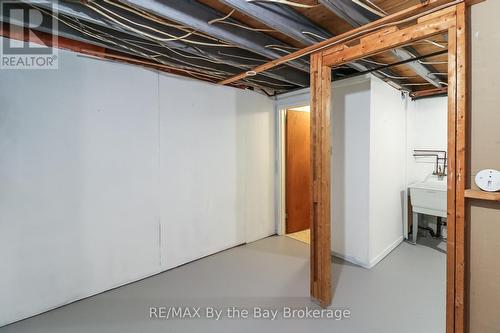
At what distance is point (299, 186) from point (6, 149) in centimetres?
349

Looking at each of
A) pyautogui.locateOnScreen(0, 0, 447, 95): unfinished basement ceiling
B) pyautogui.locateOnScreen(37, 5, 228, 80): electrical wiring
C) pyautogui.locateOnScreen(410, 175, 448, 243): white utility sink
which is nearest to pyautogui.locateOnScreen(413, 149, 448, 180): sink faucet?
pyautogui.locateOnScreen(410, 175, 448, 243): white utility sink

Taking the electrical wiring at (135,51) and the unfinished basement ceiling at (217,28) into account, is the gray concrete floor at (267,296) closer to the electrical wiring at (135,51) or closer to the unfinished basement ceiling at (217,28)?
the unfinished basement ceiling at (217,28)

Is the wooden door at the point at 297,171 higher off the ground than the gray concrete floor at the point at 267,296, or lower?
higher

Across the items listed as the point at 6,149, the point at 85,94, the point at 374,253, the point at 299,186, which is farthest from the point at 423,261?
the point at 6,149

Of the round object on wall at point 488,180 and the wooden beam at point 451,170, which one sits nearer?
the round object on wall at point 488,180

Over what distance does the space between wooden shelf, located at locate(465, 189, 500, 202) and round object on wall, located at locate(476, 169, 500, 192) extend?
25mm

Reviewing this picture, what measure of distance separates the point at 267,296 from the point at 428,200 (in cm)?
258

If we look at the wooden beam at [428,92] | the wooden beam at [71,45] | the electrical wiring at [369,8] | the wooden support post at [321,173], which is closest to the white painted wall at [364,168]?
the wooden beam at [428,92]

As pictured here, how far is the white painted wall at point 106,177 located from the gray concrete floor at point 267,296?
0.23m

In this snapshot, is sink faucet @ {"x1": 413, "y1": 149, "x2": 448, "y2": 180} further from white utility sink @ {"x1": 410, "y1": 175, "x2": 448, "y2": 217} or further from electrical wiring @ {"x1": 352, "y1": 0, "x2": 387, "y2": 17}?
electrical wiring @ {"x1": 352, "y1": 0, "x2": 387, "y2": 17}

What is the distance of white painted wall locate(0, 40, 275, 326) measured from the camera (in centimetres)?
192

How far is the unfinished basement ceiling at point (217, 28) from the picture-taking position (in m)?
1.52

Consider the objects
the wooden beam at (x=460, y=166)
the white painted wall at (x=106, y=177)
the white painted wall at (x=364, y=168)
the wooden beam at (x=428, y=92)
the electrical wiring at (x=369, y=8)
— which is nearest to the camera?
the wooden beam at (x=460, y=166)

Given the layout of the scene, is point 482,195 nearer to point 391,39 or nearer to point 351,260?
point 391,39
